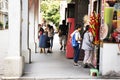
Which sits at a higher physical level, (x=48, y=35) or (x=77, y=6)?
(x=77, y=6)

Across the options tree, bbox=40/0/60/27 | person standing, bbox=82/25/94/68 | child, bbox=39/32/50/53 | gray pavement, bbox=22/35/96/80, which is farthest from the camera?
tree, bbox=40/0/60/27

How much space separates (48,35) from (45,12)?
146ft

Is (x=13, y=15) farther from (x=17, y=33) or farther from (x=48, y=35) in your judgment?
(x=48, y=35)

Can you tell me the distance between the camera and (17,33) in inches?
557

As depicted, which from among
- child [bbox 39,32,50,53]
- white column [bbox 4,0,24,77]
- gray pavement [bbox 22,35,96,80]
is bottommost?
gray pavement [bbox 22,35,96,80]

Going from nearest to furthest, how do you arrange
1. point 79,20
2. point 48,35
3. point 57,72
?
1. point 57,72
2. point 79,20
3. point 48,35

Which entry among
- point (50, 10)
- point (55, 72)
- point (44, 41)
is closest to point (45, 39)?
point (44, 41)

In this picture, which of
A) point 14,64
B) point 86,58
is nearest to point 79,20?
point 86,58

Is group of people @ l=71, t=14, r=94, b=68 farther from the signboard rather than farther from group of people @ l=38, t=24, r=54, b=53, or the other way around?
group of people @ l=38, t=24, r=54, b=53

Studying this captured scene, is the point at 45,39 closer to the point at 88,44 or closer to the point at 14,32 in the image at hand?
the point at 88,44

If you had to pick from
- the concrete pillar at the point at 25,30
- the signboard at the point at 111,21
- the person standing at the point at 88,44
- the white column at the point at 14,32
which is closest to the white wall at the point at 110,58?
the signboard at the point at 111,21

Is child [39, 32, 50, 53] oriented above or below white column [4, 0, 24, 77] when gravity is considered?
below

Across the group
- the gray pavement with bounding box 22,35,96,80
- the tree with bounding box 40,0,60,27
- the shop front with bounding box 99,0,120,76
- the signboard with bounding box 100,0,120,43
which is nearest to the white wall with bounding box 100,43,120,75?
the shop front with bounding box 99,0,120,76

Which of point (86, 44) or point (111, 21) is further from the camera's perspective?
point (86, 44)
